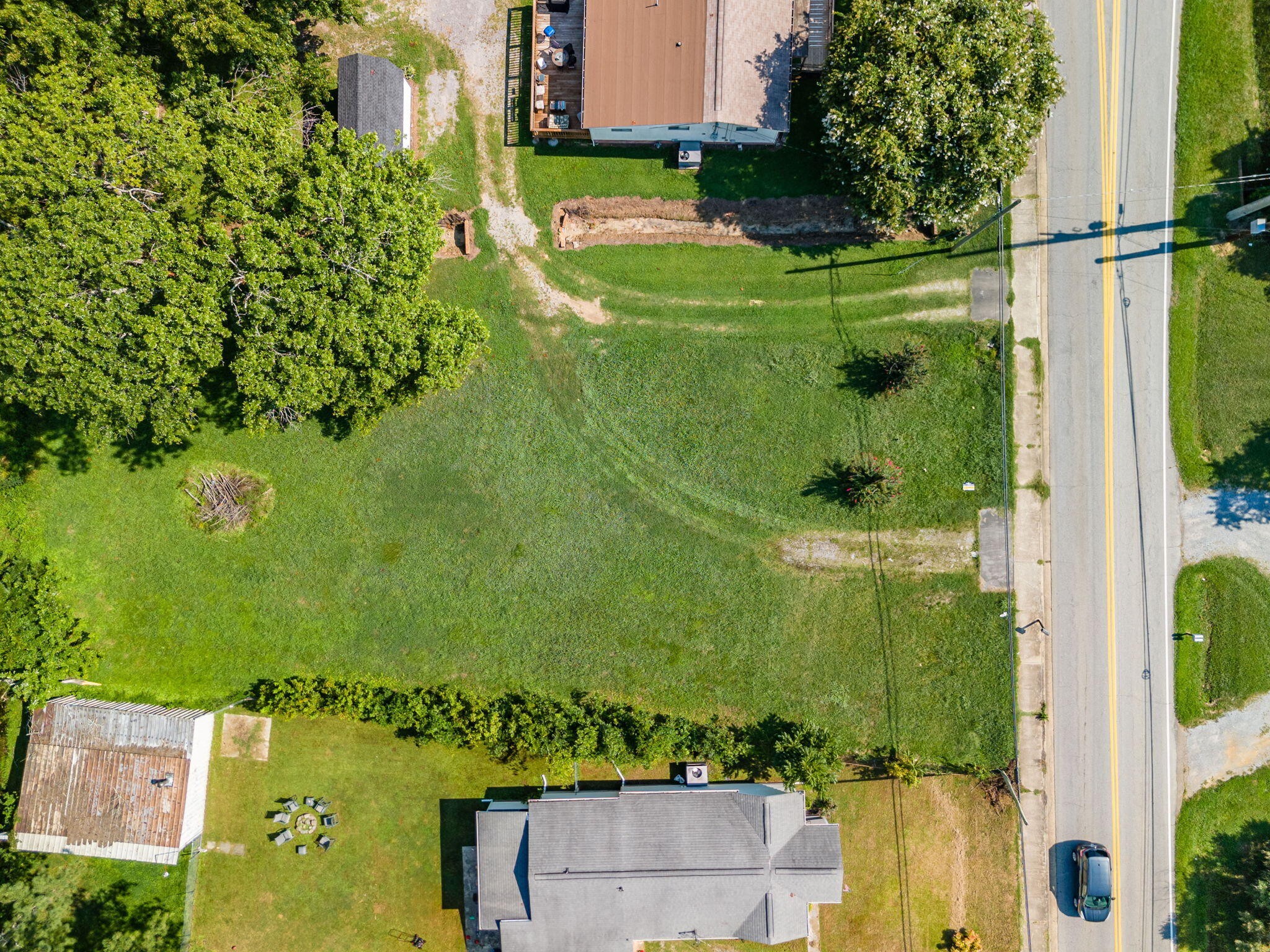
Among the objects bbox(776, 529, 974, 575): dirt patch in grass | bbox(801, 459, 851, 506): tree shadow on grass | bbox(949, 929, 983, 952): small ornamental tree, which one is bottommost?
bbox(949, 929, 983, 952): small ornamental tree

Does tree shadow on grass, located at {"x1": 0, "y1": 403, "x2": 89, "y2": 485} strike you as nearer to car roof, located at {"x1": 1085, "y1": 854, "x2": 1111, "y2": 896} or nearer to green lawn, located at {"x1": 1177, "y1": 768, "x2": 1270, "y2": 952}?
car roof, located at {"x1": 1085, "y1": 854, "x2": 1111, "y2": 896}

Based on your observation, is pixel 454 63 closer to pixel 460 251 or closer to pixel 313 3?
pixel 313 3

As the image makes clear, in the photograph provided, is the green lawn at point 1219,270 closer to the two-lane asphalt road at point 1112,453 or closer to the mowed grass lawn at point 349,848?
the two-lane asphalt road at point 1112,453

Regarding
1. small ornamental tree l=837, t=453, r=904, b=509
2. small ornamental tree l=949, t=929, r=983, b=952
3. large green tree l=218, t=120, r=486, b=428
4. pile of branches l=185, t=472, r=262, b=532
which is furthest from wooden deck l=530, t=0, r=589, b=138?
small ornamental tree l=949, t=929, r=983, b=952

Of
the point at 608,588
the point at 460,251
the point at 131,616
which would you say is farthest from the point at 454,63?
the point at 131,616

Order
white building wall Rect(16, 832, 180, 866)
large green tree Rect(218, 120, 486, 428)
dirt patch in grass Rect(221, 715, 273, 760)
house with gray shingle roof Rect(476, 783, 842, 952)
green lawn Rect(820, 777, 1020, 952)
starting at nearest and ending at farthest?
large green tree Rect(218, 120, 486, 428), house with gray shingle roof Rect(476, 783, 842, 952), white building wall Rect(16, 832, 180, 866), green lawn Rect(820, 777, 1020, 952), dirt patch in grass Rect(221, 715, 273, 760)

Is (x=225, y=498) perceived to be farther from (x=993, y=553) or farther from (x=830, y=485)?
(x=993, y=553)

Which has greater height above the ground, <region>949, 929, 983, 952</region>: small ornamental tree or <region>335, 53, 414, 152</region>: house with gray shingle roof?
<region>335, 53, 414, 152</region>: house with gray shingle roof
